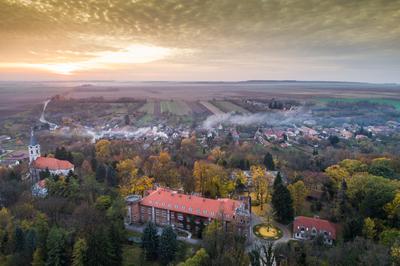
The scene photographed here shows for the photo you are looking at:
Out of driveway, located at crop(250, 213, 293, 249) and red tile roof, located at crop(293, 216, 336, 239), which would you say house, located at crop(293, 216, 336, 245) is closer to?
red tile roof, located at crop(293, 216, 336, 239)

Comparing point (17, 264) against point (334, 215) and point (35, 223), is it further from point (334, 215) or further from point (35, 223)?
point (334, 215)

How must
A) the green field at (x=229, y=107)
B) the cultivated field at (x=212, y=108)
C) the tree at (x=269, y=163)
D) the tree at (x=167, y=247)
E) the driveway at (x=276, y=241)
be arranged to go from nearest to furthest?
the tree at (x=167, y=247)
the driveway at (x=276, y=241)
the tree at (x=269, y=163)
the cultivated field at (x=212, y=108)
the green field at (x=229, y=107)

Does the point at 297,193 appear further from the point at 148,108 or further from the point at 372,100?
the point at 372,100

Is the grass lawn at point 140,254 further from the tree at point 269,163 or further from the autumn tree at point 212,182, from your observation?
the tree at point 269,163

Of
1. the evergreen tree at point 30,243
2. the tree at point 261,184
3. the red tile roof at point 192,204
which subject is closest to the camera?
the evergreen tree at point 30,243

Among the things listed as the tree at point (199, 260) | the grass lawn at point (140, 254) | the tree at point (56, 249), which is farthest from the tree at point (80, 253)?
the tree at point (199, 260)

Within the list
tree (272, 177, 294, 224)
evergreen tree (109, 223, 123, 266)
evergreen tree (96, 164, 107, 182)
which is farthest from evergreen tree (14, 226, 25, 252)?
tree (272, 177, 294, 224)
